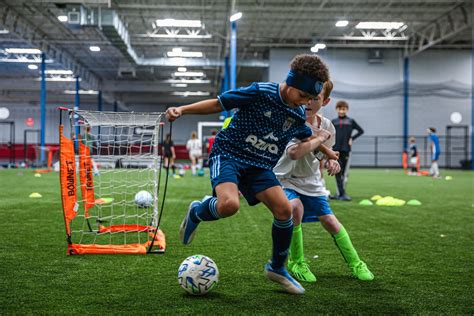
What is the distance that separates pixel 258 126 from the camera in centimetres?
360

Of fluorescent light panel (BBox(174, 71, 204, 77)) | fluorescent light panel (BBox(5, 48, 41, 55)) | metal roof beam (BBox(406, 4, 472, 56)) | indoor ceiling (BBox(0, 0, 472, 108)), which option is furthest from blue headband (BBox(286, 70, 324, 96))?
fluorescent light panel (BBox(174, 71, 204, 77))

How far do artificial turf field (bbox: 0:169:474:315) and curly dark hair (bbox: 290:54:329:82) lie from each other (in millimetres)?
1457

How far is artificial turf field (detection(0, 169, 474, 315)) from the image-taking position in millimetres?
3273

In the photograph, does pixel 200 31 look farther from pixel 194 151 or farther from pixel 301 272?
pixel 301 272

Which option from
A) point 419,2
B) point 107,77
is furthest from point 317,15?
point 107,77

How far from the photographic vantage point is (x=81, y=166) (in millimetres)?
6227

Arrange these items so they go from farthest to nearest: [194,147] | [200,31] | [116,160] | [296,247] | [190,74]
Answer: [190,74], [200,31], [194,147], [116,160], [296,247]

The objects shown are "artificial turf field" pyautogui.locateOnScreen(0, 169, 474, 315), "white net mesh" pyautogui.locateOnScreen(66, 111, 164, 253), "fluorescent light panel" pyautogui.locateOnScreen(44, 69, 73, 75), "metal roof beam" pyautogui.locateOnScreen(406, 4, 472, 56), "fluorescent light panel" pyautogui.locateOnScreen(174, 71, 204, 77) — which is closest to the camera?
"artificial turf field" pyautogui.locateOnScreen(0, 169, 474, 315)

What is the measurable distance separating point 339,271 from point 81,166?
10.9ft

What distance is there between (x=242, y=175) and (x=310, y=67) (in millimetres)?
856

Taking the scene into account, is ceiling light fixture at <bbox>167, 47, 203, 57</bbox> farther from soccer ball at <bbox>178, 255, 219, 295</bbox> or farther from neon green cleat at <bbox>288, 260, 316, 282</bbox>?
soccer ball at <bbox>178, 255, 219, 295</bbox>

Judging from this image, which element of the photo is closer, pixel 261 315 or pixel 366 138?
pixel 261 315

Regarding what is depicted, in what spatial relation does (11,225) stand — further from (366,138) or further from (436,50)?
(436,50)

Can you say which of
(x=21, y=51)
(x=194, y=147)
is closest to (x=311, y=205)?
(x=194, y=147)
